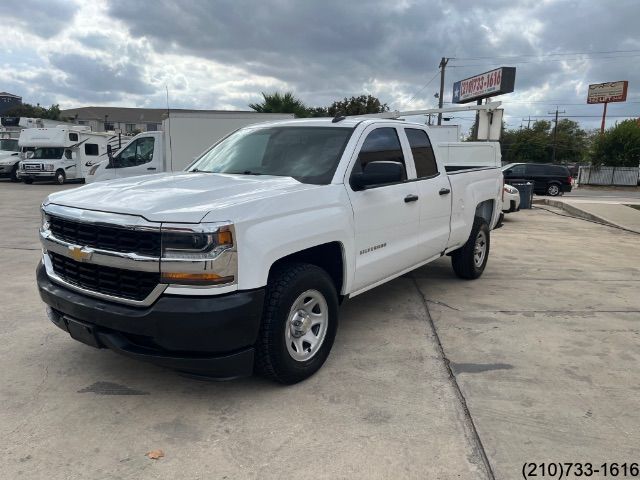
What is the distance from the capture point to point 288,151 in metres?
4.44

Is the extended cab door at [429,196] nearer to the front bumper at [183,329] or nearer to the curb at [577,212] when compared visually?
the front bumper at [183,329]

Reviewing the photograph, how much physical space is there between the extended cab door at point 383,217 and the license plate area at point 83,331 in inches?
78.7

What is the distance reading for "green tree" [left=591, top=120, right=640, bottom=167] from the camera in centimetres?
3834

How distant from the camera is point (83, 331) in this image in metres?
3.28

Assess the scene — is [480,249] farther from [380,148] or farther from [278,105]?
[278,105]

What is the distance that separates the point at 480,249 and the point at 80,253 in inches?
206

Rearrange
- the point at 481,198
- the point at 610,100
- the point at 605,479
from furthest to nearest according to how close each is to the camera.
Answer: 1. the point at 610,100
2. the point at 481,198
3. the point at 605,479

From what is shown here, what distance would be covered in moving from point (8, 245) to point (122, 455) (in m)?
7.63

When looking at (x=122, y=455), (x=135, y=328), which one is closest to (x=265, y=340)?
(x=135, y=328)

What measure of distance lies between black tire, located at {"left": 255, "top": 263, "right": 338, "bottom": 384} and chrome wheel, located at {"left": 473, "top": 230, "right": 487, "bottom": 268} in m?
3.55

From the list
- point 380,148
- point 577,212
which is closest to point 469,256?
point 380,148

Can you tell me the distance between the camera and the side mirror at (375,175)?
13.0 feet

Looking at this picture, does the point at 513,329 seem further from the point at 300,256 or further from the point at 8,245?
the point at 8,245

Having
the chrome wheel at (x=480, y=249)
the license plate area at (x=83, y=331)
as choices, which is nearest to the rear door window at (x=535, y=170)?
the chrome wheel at (x=480, y=249)
